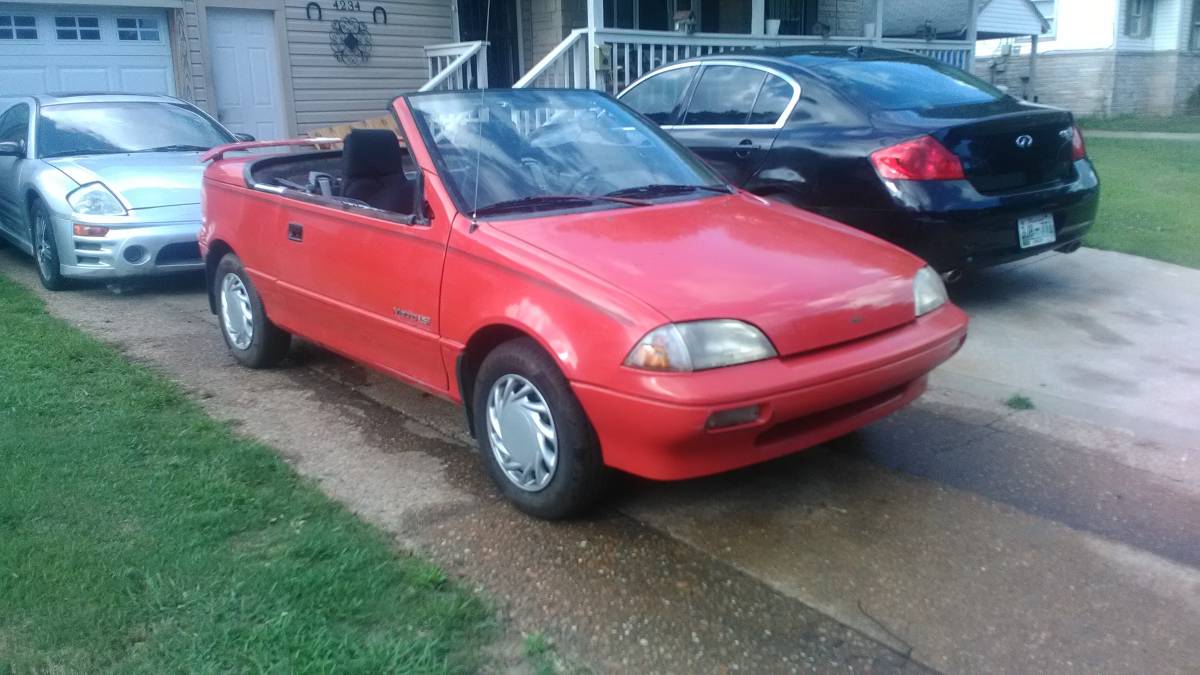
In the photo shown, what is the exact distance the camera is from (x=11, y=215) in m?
8.61

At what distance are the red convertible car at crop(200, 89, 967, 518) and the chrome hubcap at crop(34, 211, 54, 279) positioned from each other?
3.46m

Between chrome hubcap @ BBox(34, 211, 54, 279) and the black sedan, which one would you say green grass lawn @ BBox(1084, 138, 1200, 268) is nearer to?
the black sedan

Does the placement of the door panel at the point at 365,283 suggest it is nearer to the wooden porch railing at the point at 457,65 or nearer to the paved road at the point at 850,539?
the paved road at the point at 850,539

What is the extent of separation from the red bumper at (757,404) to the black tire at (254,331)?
2727mm

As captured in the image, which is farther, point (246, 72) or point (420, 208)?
point (246, 72)

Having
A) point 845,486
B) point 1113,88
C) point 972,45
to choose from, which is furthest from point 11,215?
point 1113,88

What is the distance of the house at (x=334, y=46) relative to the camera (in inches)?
440

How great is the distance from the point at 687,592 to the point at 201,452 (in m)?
2.25

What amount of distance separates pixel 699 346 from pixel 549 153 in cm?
156

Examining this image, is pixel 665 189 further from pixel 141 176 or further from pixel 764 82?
pixel 141 176

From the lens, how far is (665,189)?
447 centimetres

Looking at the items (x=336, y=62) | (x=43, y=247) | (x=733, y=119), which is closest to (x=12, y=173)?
(x=43, y=247)

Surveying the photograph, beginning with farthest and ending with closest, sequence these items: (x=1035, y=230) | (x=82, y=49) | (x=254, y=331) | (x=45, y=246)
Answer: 1. (x=82, y=49)
2. (x=45, y=246)
3. (x=1035, y=230)
4. (x=254, y=331)

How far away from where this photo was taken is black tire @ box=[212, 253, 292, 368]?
17.9 feet
